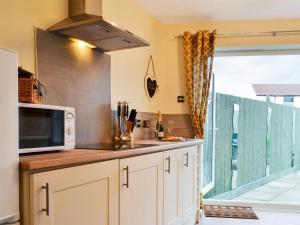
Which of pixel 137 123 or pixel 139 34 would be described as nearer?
pixel 137 123

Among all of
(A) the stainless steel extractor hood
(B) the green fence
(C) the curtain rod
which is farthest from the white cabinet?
(C) the curtain rod

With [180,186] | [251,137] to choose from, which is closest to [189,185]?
[180,186]

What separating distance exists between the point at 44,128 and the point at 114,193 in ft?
1.80

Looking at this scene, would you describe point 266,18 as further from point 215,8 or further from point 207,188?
point 207,188

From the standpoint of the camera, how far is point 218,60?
13.2 feet

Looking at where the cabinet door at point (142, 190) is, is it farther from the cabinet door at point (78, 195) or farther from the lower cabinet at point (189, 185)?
the lower cabinet at point (189, 185)

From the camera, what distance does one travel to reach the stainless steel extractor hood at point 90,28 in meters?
1.86

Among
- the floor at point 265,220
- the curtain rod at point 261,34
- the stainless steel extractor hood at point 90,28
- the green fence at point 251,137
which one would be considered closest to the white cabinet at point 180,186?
the floor at point 265,220

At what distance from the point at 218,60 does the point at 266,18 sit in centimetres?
80

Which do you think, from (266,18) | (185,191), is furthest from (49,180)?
(266,18)

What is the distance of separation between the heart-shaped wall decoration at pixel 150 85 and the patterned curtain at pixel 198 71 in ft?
1.42

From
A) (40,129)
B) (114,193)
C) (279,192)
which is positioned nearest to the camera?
(40,129)

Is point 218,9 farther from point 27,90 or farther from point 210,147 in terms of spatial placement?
point 27,90

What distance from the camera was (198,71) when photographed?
12.0 feet
